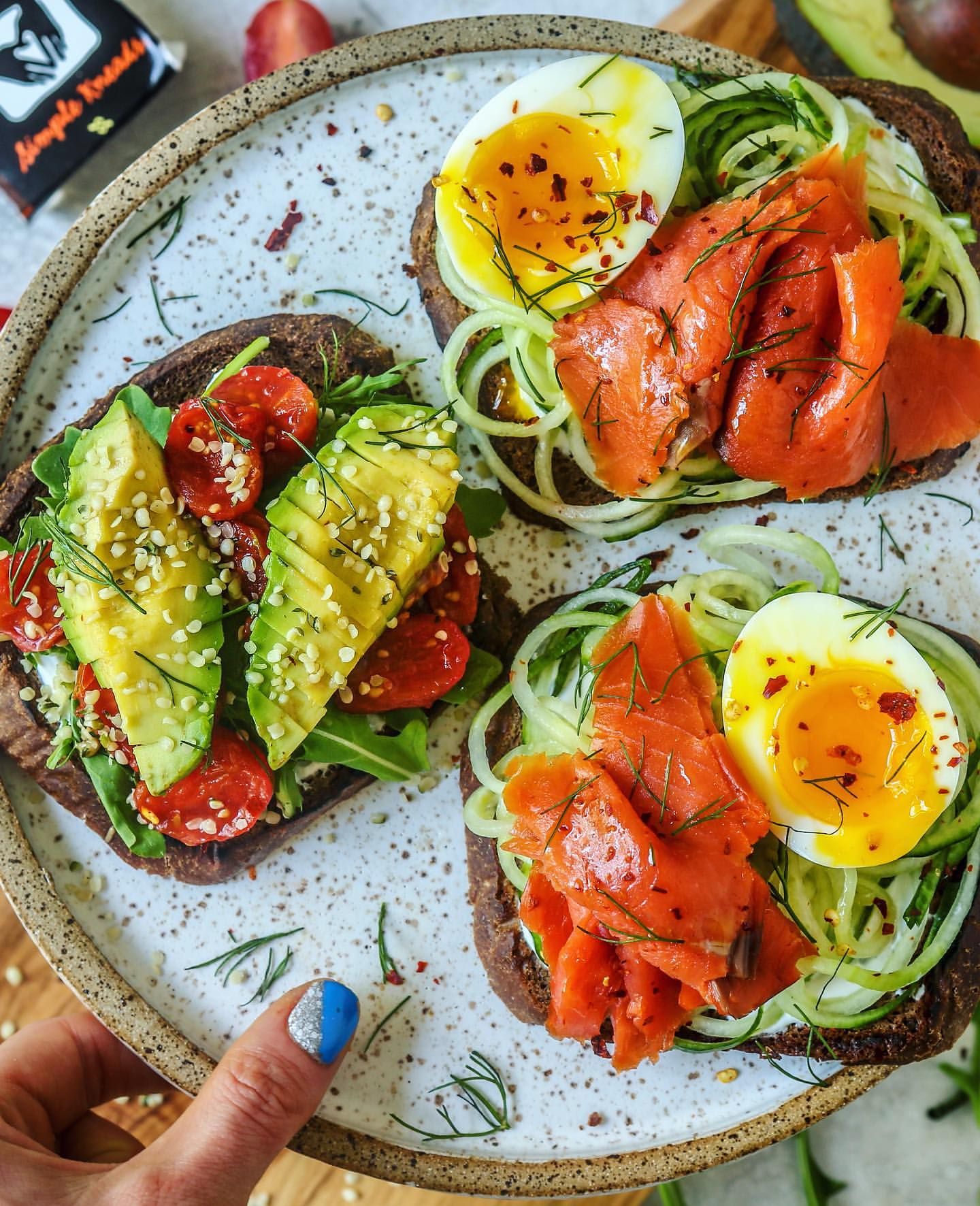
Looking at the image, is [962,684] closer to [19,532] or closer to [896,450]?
[896,450]

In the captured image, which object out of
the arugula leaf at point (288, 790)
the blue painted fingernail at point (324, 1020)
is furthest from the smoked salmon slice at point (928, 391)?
the blue painted fingernail at point (324, 1020)

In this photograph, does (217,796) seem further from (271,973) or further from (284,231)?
(284,231)

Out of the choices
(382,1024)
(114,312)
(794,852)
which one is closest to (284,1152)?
(382,1024)

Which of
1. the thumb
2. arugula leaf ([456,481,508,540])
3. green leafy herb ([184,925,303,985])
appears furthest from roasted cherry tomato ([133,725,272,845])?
arugula leaf ([456,481,508,540])

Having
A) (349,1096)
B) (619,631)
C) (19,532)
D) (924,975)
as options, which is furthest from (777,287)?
(349,1096)

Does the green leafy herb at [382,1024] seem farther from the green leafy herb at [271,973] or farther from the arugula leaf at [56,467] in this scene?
the arugula leaf at [56,467]

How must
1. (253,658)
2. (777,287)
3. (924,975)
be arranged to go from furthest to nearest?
(924,975)
(777,287)
(253,658)

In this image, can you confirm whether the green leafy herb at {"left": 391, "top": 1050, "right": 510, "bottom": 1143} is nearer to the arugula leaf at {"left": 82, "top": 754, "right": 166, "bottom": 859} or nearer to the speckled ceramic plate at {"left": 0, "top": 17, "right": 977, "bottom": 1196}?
the speckled ceramic plate at {"left": 0, "top": 17, "right": 977, "bottom": 1196}
